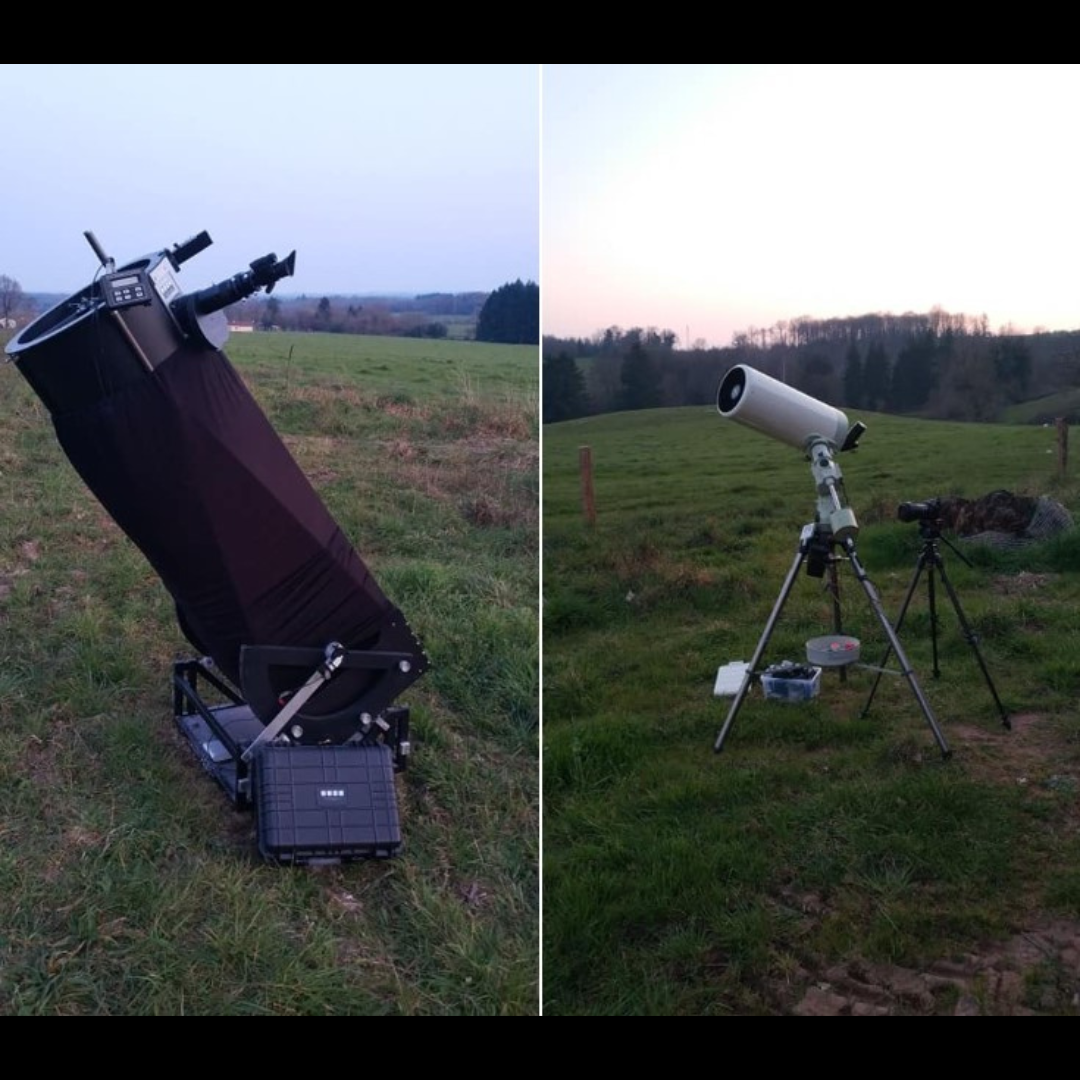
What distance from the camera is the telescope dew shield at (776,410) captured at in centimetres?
373

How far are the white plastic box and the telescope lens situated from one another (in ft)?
3.69

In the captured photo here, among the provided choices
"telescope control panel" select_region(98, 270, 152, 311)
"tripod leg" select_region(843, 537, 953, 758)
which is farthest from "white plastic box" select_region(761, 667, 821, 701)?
"telescope control panel" select_region(98, 270, 152, 311)

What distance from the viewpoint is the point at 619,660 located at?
4.72m

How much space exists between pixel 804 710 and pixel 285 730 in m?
2.00

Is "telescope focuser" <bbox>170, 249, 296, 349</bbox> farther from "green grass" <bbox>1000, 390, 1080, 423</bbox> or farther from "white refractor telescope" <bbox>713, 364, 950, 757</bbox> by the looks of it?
"green grass" <bbox>1000, 390, 1080, 423</bbox>

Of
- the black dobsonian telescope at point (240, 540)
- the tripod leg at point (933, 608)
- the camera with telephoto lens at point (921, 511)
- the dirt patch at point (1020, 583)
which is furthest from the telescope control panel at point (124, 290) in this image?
the dirt patch at point (1020, 583)

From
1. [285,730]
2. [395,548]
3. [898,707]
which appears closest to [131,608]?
[395,548]

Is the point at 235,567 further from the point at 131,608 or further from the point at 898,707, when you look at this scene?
the point at 898,707

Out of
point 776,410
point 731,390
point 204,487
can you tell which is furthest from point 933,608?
point 204,487

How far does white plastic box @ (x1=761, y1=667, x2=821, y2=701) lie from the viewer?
171 inches

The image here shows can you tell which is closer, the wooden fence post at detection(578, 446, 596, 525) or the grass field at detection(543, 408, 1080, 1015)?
the grass field at detection(543, 408, 1080, 1015)

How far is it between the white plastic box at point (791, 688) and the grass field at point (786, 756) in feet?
0.18

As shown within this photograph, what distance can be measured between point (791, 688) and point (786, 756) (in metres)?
0.50

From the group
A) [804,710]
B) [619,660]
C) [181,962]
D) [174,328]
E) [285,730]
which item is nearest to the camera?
[181,962]
